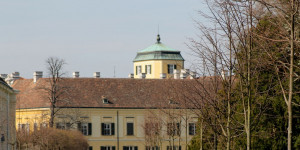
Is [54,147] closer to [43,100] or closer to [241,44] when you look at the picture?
[43,100]

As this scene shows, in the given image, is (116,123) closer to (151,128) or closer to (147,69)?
(151,128)

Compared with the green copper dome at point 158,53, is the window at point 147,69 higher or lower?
lower

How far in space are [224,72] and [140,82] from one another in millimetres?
62401

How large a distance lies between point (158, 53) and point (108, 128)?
43.4m

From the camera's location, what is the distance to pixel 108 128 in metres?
81.0

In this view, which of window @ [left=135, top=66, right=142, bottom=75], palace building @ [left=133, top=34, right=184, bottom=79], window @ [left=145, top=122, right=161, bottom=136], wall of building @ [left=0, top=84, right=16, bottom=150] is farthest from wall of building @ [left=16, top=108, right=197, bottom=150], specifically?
window @ [left=135, top=66, right=142, bottom=75]

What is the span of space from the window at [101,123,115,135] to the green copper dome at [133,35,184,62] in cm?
4079

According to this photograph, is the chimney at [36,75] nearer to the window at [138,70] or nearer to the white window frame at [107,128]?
the white window frame at [107,128]

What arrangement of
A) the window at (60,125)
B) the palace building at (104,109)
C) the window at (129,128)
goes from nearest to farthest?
the window at (60,125) → the palace building at (104,109) → the window at (129,128)

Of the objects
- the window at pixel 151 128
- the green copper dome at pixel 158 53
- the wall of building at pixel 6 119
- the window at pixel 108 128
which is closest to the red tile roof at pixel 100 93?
the window at pixel 108 128

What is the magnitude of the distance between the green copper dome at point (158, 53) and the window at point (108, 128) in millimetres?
40785

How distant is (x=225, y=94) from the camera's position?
82.3ft

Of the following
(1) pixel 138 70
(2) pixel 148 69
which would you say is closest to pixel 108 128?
(2) pixel 148 69

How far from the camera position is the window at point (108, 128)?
8088 cm
